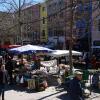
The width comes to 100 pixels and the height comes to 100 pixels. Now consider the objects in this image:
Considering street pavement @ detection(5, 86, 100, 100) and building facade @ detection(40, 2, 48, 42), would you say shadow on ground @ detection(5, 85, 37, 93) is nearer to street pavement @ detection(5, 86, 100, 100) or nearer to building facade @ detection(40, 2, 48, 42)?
street pavement @ detection(5, 86, 100, 100)

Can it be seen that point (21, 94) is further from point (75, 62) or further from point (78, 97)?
point (75, 62)

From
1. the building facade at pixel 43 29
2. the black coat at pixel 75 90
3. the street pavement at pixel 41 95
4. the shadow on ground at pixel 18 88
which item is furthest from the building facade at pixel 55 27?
the black coat at pixel 75 90

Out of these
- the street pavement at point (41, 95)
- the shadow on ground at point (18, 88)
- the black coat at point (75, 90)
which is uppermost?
the black coat at point (75, 90)

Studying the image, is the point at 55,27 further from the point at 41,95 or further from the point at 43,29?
the point at 41,95

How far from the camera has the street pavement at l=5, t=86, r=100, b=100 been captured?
16297 mm

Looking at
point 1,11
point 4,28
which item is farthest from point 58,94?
point 4,28

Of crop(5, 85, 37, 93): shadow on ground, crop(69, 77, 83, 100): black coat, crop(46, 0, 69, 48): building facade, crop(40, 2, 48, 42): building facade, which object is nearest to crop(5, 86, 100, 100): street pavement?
crop(5, 85, 37, 93): shadow on ground

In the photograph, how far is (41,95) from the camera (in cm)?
1698

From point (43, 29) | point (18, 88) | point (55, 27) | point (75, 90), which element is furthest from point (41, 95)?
point (43, 29)

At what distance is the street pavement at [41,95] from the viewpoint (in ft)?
53.5

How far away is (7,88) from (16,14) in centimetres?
2133

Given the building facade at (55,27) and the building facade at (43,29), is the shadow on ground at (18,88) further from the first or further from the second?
the building facade at (43,29)

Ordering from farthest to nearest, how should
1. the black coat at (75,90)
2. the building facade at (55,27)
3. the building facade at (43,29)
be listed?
the building facade at (43,29) < the building facade at (55,27) < the black coat at (75,90)

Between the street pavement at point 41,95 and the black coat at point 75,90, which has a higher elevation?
the black coat at point 75,90
